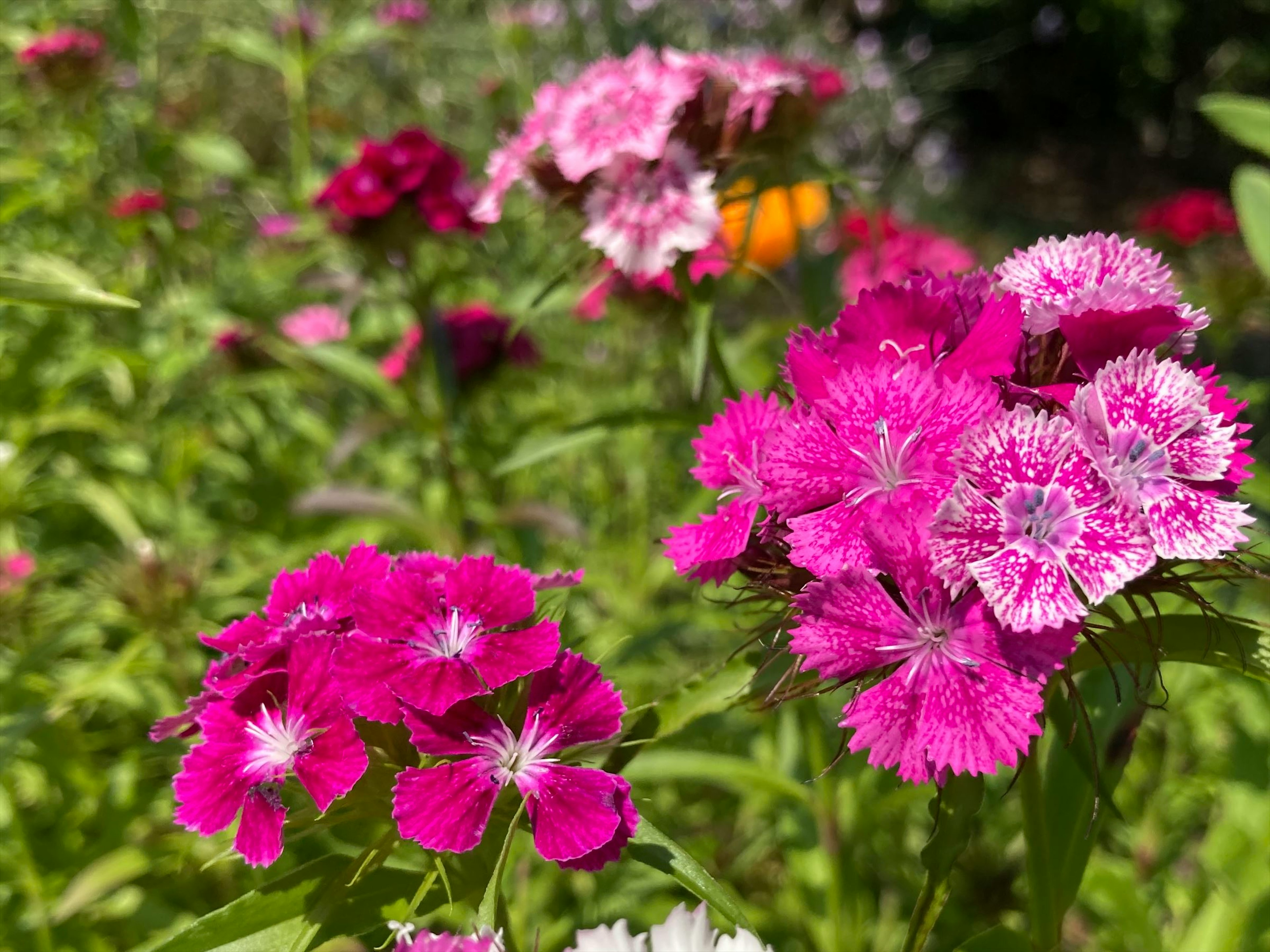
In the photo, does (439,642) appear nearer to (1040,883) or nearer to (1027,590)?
(1027,590)

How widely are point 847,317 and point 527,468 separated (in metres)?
2.10

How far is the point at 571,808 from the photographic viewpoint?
0.72 meters

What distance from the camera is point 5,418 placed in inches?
86.6

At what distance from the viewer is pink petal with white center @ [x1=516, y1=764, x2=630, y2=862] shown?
0.69 metres

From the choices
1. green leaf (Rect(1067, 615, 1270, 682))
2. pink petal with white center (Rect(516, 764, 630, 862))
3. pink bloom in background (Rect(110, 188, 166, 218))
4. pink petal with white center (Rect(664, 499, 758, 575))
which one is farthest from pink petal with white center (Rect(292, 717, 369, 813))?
pink bloom in background (Rect(110, 188, 166, 218))

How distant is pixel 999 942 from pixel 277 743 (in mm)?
615

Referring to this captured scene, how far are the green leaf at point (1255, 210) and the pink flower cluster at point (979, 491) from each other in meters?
0.63

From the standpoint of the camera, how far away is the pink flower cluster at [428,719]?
71cm

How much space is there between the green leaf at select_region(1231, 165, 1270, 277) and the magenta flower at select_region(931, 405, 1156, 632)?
0.79 metres

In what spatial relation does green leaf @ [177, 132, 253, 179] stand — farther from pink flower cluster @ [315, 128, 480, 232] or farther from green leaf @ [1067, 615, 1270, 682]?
green leaf @ [1067, 615, 1270, 682]

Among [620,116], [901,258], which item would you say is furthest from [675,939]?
[901,258]

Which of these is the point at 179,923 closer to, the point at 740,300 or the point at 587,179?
the point at 587,179

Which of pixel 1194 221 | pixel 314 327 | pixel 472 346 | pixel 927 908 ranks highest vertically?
pixel 927 908

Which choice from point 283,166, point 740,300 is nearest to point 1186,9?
point 740,300
